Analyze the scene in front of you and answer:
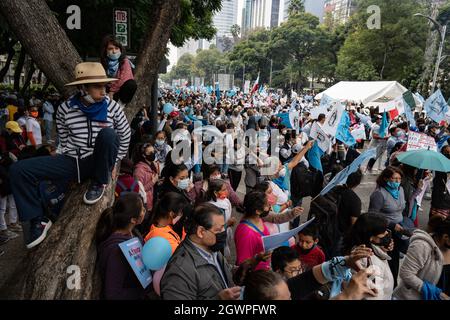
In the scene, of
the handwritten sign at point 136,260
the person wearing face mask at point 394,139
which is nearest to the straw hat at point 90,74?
the handwritten sign at point 136,260

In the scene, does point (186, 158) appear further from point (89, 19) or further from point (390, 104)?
point (390, 104)

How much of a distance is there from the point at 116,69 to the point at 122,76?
0.33 ft

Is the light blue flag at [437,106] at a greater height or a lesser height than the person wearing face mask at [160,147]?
greater

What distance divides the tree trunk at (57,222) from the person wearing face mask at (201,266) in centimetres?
73

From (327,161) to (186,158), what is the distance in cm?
358

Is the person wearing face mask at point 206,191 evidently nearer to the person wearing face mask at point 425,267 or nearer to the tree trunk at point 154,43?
the tree trunk at point 154,43

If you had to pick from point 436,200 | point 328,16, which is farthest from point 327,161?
point 328,16

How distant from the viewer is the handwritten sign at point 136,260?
250 centimetres

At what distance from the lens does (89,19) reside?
38.3 ft

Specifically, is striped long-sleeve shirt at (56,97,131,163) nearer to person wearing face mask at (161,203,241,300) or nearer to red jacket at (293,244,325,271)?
person wearing face mask at (161,203,241,300)

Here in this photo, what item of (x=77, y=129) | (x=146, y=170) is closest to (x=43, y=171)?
(x=77, y=129)

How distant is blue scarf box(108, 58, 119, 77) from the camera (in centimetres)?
347

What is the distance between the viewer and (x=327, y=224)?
4270 mm

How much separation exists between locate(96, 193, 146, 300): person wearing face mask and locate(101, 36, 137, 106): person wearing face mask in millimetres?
1021
